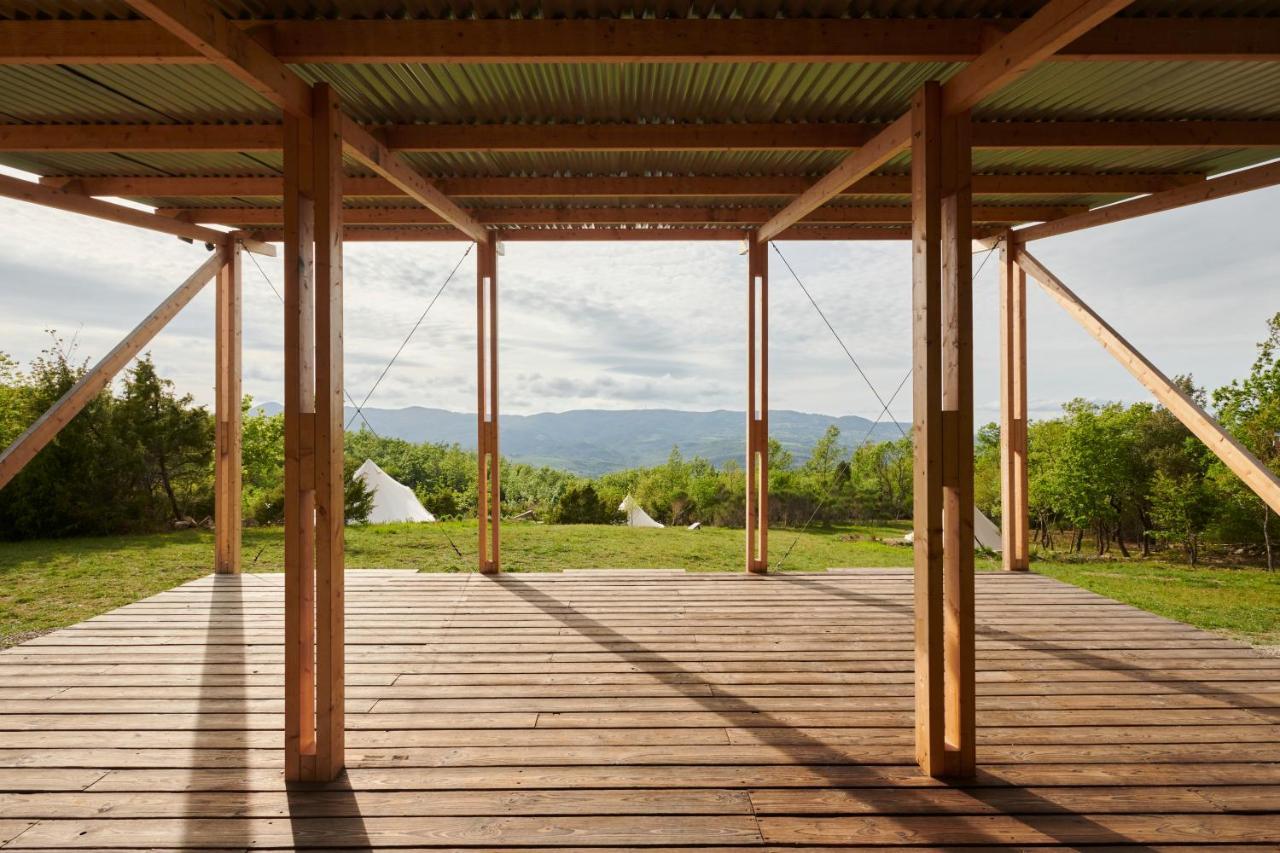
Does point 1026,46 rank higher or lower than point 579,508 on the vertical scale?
higher

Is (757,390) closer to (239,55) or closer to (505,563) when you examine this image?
(505,563)

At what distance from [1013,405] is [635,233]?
4.28 metres

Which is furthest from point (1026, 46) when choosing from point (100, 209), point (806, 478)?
point (806, 478)

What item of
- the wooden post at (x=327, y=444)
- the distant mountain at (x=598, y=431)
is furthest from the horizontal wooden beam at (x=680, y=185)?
the distant mountain at (x=598, y=431)

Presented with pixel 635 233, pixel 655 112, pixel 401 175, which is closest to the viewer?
pixel 655 112

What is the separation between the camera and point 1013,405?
6.06 metres

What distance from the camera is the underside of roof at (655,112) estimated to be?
8.51 feet

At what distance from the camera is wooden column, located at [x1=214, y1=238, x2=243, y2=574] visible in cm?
580

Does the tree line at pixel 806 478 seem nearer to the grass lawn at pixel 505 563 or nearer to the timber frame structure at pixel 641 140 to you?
the grass lawn at pixel 505 563

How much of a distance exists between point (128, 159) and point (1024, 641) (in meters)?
7.18

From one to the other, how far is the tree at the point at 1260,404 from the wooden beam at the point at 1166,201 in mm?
9297

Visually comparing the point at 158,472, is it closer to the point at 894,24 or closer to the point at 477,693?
the point at 477,693

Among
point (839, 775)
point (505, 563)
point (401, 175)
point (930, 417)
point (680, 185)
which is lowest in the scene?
point (505, 563)

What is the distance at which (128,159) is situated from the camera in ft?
13.7
